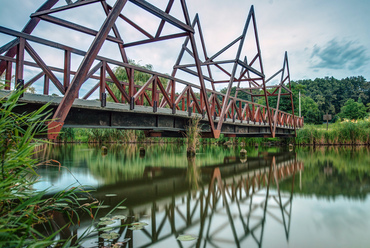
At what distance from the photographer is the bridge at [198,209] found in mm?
2629

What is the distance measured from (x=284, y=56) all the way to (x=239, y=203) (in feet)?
60.6

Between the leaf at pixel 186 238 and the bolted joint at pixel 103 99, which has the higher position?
the bolted joint at pixel 103 99

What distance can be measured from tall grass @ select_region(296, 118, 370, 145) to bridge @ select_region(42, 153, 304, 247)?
21577 millimetres

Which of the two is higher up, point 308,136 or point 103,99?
point 103,99

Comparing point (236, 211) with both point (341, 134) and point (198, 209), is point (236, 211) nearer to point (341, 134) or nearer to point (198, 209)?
point (198, 209)

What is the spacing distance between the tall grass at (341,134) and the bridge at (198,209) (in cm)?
2158

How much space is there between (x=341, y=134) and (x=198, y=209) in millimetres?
25124

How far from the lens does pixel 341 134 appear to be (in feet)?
79.8

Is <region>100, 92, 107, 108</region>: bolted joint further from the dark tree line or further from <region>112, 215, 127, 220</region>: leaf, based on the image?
the dark tree line

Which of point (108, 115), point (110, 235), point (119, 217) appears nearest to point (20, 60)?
point (108, 115)

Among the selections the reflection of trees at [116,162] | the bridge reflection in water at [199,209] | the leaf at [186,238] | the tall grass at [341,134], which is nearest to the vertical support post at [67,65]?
the bridge reflection in water at [199,209]

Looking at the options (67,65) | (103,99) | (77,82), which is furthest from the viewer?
(103,99)

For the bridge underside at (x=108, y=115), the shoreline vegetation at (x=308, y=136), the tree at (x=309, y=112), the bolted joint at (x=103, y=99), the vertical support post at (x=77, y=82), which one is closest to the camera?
the vertical support post at (x=77, y=82)

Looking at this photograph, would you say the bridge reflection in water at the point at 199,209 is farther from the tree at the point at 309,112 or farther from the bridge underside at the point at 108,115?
the tree at the point at 309,112
